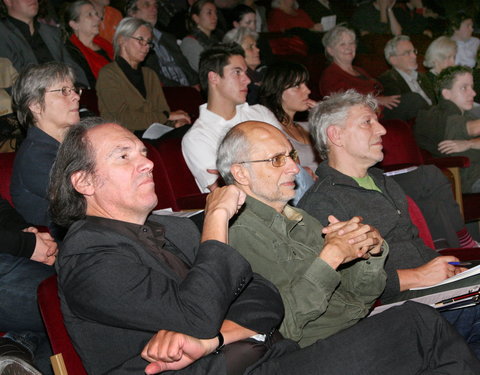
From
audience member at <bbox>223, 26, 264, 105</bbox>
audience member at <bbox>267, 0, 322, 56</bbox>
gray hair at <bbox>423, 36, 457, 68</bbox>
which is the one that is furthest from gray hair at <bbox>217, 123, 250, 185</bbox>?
audience member at <bbox>267, 0, 322, 56</bbox>

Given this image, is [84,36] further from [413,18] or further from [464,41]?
[413,18]

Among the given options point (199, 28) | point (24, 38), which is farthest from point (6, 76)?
point (199, 28)

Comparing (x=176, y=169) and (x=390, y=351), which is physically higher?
(x=390, y=351)

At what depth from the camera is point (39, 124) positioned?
2.61 meters

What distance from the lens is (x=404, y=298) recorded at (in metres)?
2.17

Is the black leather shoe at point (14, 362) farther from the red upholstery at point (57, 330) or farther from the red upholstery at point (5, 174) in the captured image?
the red upholstery at point (5, 174)

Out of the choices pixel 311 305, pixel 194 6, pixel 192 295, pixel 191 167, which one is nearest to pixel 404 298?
pixel 311 305

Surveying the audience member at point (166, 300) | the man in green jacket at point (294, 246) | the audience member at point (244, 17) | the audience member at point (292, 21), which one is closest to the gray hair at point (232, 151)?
the man in green jacket at point (294, 246)

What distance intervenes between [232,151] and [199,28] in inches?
144

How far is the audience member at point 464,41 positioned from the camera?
6.68 m

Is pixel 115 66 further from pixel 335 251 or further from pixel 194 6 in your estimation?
pixel 335 251

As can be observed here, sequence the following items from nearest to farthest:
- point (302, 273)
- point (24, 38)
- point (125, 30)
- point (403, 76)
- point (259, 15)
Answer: point (302, 273) → point (24, 38) → point (125, 30) → point (403, 76) → point (259, 15)

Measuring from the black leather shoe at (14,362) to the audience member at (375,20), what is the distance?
615 cm

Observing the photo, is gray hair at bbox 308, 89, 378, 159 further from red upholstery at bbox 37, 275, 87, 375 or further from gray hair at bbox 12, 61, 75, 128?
red upholstery at bbox 37, 275, 87, 375
